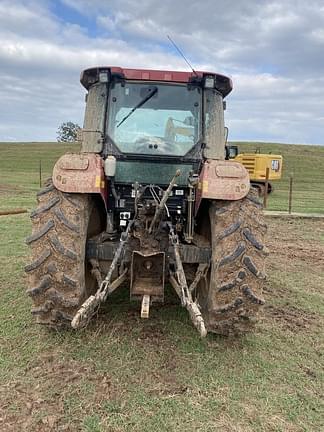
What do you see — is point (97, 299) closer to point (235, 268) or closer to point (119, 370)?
point (119, 370)

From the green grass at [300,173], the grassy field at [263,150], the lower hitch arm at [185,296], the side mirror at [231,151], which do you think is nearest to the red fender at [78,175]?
the lower hitch arm at [185,296]

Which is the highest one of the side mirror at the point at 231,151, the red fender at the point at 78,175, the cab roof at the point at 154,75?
the cab roof at the point at 154,75

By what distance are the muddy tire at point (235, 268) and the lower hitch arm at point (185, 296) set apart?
289 millimetres

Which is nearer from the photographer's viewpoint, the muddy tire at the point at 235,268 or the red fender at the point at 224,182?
the muddy tire at the point at 235,268

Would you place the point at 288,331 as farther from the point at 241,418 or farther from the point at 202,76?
the point at 202,76

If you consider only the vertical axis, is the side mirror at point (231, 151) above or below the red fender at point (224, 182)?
above

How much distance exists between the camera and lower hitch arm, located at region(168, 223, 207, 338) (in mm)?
3097

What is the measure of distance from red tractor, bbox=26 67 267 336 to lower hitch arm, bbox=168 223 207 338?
0.01 m

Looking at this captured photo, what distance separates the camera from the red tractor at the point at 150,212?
3.87 metres

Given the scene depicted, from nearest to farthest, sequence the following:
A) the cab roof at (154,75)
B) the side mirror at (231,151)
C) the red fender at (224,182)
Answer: the red fender at (224,182) → the cab roof at (154,75) → the side mirror at (231,151)

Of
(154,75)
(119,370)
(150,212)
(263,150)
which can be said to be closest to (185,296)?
(119,370)

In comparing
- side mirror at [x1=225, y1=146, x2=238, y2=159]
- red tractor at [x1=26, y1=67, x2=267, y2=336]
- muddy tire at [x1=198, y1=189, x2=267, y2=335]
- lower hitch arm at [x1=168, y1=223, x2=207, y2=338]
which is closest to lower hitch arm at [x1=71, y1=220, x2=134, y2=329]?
red tractor at [x1=26, y1=67, x2=267, y2=336]

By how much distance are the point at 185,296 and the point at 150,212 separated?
1.01m

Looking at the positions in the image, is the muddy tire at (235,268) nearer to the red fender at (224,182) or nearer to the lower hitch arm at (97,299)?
the red fender at (224,182)
